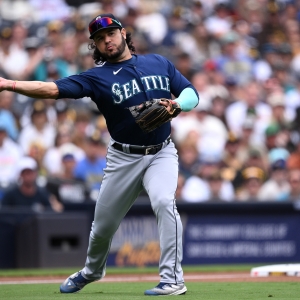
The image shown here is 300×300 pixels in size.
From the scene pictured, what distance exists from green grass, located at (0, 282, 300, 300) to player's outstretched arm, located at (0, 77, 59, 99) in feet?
5.02

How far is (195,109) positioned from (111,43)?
8.01 meters

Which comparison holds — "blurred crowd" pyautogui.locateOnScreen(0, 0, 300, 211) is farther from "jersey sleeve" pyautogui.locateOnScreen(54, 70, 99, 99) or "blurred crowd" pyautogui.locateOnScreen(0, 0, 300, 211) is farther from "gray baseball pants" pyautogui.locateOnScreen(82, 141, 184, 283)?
"jersey sleeve" pyautogui.locateOnScreen(54, 70, 99, 99)

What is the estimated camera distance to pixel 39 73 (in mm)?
13797

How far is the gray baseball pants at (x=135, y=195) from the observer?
6055 millimetres

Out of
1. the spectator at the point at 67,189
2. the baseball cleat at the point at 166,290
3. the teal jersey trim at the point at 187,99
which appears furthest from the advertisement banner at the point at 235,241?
the baseball cleat at the point at 166,290

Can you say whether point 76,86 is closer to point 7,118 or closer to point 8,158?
point 8,158

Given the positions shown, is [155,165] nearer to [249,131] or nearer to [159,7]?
[249,131]

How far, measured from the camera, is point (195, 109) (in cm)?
1422

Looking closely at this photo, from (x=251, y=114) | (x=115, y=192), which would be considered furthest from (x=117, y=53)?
(x=251, y=114)

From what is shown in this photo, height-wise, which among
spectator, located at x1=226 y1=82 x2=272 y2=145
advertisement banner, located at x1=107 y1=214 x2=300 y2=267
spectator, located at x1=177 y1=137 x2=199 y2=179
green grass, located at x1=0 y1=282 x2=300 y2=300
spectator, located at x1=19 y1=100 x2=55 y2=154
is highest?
spectator, located at x1=226 y1=82 x2=272 y2=145

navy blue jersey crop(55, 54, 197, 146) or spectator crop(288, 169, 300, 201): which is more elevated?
navy blue jersey crop(55, 54, 197, 146)

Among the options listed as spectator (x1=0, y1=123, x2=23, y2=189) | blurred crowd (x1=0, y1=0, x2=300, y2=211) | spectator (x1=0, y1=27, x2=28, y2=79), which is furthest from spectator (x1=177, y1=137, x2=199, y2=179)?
spectator (x1=0, y1=27, x2=28, y2=79)

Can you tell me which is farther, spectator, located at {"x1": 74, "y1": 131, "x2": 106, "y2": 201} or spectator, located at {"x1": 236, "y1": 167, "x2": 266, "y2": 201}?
spectator, located at {"x1": 236, "y1": 167, "x2": 266, "y2": 201}

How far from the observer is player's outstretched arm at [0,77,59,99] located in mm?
5809
